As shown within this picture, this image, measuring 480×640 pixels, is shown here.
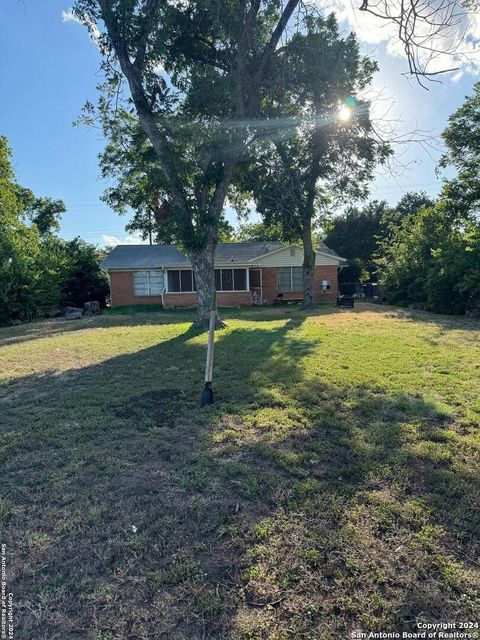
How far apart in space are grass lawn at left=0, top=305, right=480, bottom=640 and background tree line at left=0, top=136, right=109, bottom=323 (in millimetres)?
15385

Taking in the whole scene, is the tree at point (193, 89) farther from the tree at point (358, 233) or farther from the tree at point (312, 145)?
the tree at point (358, 233)

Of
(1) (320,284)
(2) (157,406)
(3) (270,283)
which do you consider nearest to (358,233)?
(1) (320,284)

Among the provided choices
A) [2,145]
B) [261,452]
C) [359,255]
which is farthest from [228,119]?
[359,255]

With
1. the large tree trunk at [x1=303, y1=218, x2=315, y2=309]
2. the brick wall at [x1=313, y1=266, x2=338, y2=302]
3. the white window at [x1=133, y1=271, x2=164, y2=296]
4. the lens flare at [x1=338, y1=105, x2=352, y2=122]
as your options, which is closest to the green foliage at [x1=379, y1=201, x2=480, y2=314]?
the brick wall at [x1=313, y1=266, x2=338, y2=302]

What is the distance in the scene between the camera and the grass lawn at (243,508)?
6.40 feet

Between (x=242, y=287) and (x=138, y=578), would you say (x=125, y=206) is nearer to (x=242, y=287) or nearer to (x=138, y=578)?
(x=242, y=287)

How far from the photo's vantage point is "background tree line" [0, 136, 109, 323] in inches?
747

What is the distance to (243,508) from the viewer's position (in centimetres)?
274

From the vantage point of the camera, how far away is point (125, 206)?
22.3m

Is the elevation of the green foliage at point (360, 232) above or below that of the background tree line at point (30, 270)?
above

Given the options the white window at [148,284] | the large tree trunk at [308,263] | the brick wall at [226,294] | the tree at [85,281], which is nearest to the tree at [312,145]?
the large tree trunk at [308,263]

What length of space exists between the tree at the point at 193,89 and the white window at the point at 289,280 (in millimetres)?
12239

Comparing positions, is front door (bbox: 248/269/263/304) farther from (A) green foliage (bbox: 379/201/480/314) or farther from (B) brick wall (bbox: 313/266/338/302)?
(A) green foliage (bbox: 379/201/480/314)

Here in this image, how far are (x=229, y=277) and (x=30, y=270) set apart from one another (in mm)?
10550
